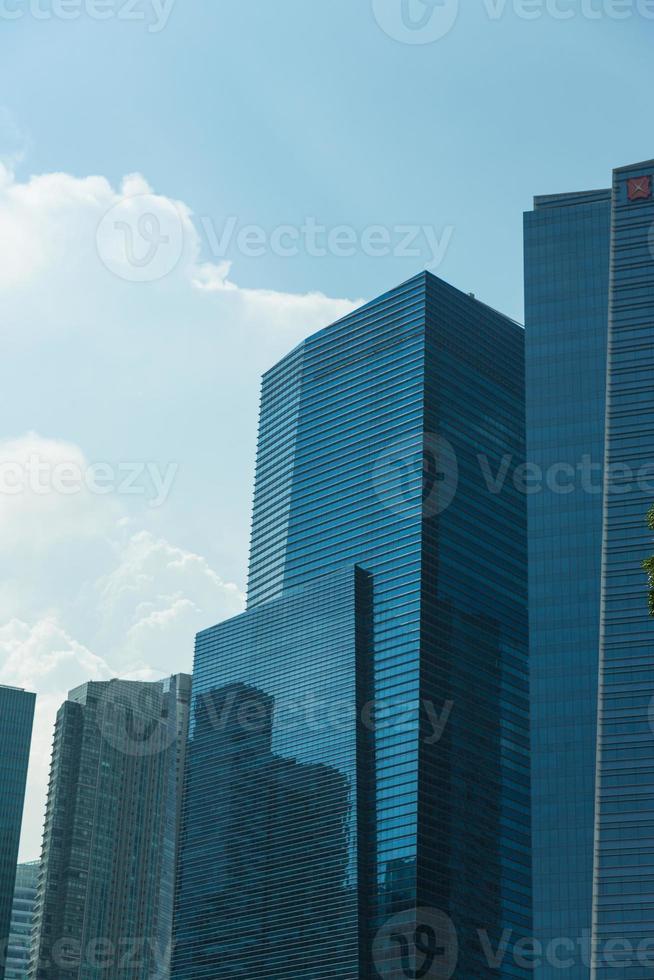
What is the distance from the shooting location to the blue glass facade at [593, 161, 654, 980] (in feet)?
543

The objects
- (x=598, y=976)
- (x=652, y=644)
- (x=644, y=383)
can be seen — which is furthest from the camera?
(x=644, y=383)

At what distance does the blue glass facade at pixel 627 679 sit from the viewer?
165625 mm

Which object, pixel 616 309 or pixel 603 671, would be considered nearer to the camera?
pixel 603 671

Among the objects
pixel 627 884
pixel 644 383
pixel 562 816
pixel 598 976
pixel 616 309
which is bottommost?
pixel 598 976

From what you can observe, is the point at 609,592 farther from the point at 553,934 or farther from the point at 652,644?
the point at 553,934

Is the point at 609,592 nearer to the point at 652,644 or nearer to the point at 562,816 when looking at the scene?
the point at 652,644

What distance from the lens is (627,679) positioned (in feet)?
575

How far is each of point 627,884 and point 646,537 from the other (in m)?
41.4

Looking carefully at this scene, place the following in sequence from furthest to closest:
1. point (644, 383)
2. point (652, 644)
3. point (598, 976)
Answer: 1. point (644, 383)
2. point (652, 644)
3. point (598, 976)

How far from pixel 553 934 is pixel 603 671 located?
4131cm

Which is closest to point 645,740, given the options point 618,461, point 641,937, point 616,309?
point 641,937

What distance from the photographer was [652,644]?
176 meters

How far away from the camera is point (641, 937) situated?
540 ft

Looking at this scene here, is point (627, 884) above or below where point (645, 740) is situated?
below
